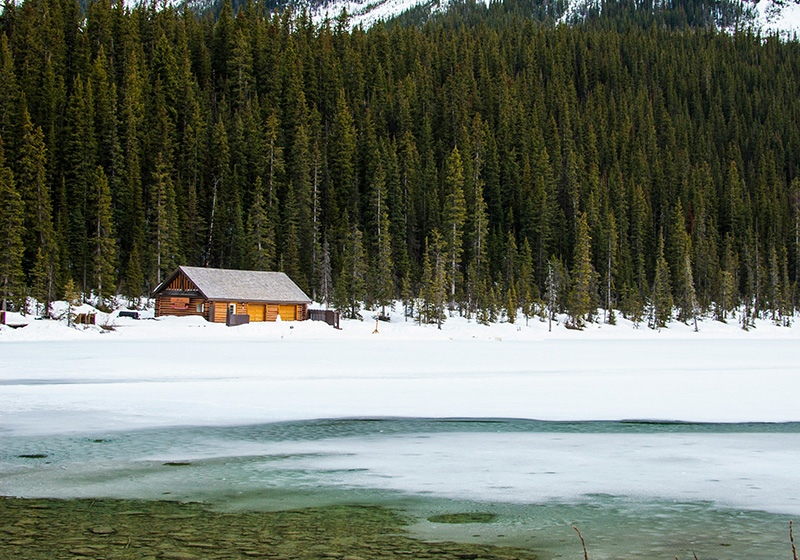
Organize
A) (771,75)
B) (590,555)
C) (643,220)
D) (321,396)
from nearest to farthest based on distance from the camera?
(590,555), (321,396), (643,220), (771,75)

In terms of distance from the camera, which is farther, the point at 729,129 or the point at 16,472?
the point at 729,129

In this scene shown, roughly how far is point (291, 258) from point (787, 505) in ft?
219

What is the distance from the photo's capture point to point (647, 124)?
413 feet

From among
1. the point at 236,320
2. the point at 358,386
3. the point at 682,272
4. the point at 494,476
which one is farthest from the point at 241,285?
the point at 682,272

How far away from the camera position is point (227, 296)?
182ft

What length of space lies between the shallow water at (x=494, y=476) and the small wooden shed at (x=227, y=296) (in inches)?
1738

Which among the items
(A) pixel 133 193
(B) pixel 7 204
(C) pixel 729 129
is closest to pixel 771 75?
(C) pixel 729 129

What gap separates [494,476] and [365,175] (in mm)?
84761

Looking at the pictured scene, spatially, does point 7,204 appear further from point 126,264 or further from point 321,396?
point 321,396

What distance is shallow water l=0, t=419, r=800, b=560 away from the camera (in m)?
6.23

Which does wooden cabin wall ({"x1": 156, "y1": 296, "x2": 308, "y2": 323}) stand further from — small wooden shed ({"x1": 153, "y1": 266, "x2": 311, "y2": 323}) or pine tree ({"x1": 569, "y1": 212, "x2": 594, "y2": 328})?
pine tree ({"x1": 569, "y1": 212, "x2": 594, "y2": 328})

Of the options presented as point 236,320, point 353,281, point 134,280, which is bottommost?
point 236,320

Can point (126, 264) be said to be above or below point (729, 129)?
below

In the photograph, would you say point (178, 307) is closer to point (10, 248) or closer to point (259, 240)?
point (10, 248)
